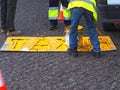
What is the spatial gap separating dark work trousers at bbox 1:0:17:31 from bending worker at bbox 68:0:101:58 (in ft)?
5.10

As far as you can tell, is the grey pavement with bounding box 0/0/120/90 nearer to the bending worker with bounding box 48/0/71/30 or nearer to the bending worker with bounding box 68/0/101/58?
the bending worker with bounding box 68/0/101/58

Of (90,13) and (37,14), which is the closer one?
(90,13)

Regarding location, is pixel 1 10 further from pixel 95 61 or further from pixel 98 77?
pixel 98 77

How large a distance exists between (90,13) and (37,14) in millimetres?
3063

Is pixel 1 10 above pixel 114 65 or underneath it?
above

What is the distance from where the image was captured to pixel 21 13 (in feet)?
29.2

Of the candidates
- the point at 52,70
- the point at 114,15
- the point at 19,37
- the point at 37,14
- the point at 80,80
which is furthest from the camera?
the point at 37,14

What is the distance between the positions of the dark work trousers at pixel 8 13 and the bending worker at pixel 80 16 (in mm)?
1555

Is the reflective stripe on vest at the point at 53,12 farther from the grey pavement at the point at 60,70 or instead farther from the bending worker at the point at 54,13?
the grey pavement at the point at 60,70

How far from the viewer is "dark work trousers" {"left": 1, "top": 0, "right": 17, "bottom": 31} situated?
7051 mm

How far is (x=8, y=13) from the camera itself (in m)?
7.12

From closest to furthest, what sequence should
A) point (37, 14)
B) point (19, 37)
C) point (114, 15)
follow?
point (114, 15), point (19, 37), point (37, 14)

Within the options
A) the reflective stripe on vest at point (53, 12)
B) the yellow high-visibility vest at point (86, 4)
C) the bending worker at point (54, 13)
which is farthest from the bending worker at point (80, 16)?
the reflective stripe on vest at point (53, 12)

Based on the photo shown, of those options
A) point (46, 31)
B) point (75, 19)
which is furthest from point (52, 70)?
point (46, 31)
